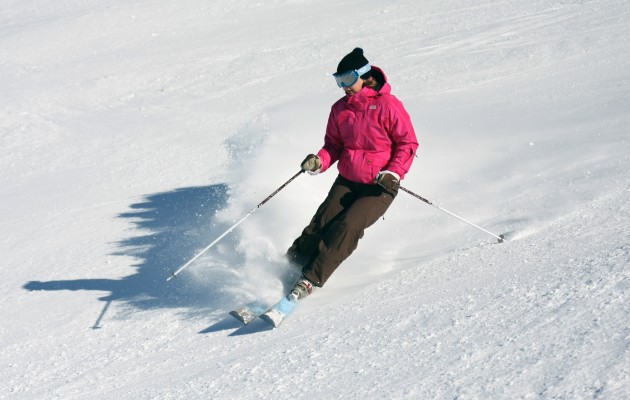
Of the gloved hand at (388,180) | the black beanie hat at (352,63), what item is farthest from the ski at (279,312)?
the black beanie hat at (352,63)

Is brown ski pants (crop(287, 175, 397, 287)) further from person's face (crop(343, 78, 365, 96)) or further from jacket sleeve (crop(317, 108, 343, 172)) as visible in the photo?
person's face (crop(343, 78, 365, 96))

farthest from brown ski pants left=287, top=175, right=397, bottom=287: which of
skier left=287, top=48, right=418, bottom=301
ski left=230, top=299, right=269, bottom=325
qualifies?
ski left=230, top=299, right=269, bottom=325

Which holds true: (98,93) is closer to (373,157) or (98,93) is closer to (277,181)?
(277,181)

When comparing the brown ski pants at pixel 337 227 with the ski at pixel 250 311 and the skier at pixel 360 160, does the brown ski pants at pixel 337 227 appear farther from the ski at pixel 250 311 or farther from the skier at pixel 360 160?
the ski at pixel 250 311

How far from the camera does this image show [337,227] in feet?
19.6

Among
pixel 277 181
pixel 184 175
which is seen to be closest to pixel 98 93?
pixel 184 175

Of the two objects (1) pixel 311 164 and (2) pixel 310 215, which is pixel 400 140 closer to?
(1) pixel 311 164

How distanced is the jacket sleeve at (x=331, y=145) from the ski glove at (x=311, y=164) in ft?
0.20

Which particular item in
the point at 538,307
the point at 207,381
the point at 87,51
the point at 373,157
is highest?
the point at 87,51

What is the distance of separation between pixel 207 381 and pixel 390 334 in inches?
41.7

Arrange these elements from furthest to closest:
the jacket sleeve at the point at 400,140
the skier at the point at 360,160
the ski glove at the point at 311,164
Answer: the ski glove at the point at 311,164 < the jacket sleeve at the point at 400,140 < the skier at the point at 360,160

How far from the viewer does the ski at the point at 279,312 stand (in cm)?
560

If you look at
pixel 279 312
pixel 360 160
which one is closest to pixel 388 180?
pixel 360 160

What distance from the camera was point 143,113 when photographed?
13281mm
